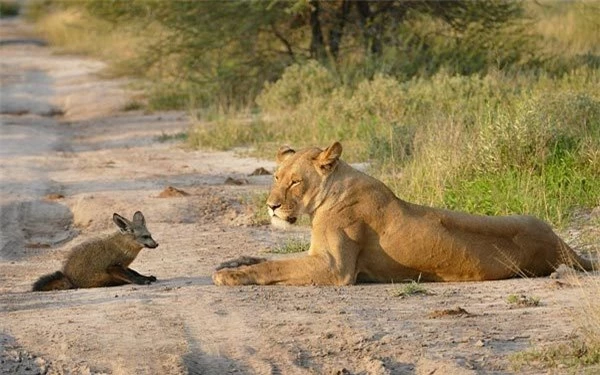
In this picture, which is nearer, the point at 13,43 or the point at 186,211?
the point at 186,211

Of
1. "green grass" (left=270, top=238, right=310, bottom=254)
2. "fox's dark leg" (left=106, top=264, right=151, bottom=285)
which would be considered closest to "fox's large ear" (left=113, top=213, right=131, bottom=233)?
"fox's dark leg" (left=106, top=264, right=151, bottom=285)

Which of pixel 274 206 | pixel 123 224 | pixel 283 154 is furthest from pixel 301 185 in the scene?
pixel 123 224

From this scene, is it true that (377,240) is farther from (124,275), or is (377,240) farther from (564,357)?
(564,357)

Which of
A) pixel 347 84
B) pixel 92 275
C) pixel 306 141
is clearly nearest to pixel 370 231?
pixel 92 275

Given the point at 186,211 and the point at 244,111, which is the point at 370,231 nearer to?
the point at 186,211

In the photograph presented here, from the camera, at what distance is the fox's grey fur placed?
8641 millimetres

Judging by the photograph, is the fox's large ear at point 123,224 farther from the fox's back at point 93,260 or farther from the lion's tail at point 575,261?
the lion's tail at point 575,261

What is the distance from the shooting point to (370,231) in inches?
325

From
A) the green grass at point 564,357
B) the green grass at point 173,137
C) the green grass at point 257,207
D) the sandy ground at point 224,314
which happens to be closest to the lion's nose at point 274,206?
the sandy ground at point 224,314

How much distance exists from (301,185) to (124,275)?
1.34m

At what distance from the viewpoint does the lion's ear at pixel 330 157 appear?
27.4ft

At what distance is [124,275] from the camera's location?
873cm

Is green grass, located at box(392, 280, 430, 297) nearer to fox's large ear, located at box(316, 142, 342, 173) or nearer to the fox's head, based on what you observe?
fox's large ear, located at box(316, 142, 342, 173)

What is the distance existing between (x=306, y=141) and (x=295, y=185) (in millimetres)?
7676
